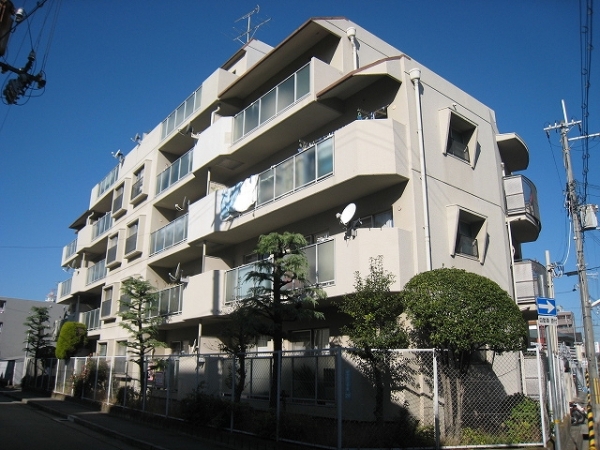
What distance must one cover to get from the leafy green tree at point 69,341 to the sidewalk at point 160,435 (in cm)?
1103

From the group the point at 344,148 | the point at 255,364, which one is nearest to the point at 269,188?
the point at 344,148

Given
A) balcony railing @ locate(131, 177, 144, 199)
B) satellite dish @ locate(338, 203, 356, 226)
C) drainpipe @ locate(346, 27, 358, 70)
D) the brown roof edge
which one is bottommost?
satellite dish @ locate(338, 203, 356, 226)

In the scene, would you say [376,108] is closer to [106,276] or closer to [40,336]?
[106,276]

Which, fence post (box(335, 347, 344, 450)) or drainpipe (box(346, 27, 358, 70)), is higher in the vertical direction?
drainpipe (box(346, 27, 358, 70))

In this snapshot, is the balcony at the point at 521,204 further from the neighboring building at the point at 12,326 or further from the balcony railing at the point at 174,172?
the neighboring building at the point at 12,326

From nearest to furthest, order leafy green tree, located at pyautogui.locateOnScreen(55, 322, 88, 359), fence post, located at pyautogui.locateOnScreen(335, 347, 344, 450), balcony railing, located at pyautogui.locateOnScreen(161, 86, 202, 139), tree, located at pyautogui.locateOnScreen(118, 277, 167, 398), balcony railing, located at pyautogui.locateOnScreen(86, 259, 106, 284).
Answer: fence post, located at pyautogui.locateOnScreen(335, 347, 344, 450), tree, located at pyautogui.locateOnScreen(118, 277, 167, 398), balcony railing, located at pyautogui.locateOnScreen(161, 86, 202, 139), leafy green tree, located at pyautogui.locateOnScreen(55, 322, 88, 359), balcony railing, located at pyautogui.locateOnScreen(86, 259, 106, 284)

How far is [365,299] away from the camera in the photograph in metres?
11.8

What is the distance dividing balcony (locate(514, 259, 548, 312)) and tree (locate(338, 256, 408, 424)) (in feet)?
22.1

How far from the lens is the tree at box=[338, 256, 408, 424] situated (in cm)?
1100

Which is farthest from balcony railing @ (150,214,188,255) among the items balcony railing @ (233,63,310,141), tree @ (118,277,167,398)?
balcony railing @ (233,63,310,141)

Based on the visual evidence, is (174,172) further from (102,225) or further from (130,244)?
(102,225)

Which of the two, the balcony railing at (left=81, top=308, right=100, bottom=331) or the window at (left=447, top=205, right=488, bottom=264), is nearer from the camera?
the window at (left=447, top=205, right=488, bottom=264)

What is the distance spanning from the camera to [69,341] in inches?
1146

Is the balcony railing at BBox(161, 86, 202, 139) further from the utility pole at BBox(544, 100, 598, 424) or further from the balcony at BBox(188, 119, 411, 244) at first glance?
the utility pole at BBox(544, 100, 598, 424)
